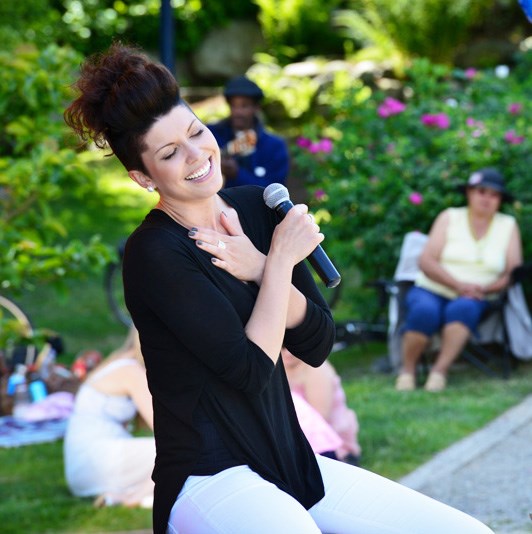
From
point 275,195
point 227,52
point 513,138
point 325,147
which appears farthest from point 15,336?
point 227,52

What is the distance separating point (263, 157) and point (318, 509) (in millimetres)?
4465

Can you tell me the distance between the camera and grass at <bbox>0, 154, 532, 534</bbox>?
529 cm

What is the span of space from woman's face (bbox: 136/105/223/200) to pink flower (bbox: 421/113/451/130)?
6.33 m

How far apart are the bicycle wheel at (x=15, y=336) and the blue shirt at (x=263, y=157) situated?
63.5 inches

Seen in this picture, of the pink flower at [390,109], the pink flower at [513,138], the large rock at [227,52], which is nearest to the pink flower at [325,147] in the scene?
the pink flower at [390,109]

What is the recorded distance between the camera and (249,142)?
6887mm

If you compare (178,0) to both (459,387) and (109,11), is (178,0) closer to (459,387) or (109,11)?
(109,11)

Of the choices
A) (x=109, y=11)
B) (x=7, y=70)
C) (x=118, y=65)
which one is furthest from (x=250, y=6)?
(x=118, y=65)

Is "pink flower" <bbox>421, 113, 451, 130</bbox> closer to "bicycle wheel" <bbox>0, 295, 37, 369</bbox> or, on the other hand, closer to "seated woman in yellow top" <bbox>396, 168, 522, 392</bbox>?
"seated woman in yellow top" <bbox>396, 168, 522, 392</bbox>

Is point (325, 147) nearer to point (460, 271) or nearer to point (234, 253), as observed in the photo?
point (460, 271)

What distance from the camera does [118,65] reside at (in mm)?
2510

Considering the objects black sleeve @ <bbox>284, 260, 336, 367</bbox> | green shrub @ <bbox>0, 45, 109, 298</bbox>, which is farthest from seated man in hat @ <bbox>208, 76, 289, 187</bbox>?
black sleeve @ <bbox>284, 260, 336, 367</bbox>

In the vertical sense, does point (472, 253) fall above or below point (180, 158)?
below

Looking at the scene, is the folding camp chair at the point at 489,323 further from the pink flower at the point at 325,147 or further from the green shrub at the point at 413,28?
the green shrub at the point at 413,28
